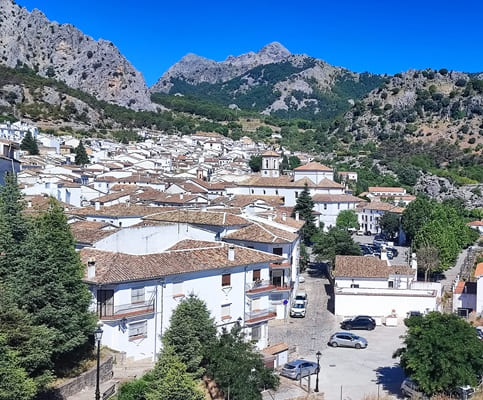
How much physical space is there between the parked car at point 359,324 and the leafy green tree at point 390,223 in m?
33.4

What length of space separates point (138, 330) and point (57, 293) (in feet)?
17.3

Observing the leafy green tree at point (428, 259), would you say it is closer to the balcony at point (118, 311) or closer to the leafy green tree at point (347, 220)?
the leafy green tree at point (347, 220)

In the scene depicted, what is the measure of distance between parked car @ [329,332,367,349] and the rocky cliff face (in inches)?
5390

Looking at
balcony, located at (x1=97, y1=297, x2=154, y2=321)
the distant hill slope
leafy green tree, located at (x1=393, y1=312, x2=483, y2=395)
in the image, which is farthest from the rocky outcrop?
balcony, located at (x1=97, y1=297, x2=154, y2=321)

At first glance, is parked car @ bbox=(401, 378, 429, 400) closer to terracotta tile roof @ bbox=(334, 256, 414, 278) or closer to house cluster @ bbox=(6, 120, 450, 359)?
house cluster @ bbox=(6, 120, 450, 359)

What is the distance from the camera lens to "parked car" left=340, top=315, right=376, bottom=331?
102ft

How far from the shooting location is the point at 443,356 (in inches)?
768

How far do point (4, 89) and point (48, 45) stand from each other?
191 feet

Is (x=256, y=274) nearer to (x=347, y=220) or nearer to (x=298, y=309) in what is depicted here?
(x=298, y=309)

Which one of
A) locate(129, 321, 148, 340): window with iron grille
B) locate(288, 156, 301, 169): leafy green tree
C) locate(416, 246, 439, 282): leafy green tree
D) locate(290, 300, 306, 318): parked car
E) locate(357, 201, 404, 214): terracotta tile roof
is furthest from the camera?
locate(288, 156, 301, 169): leafy green tree

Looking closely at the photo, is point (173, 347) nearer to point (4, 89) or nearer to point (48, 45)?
point (4, 89)

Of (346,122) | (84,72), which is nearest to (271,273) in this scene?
(346,122)

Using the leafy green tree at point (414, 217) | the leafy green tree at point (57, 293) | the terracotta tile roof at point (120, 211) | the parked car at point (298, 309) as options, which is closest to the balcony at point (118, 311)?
the leafy green tree at point (57, 293)

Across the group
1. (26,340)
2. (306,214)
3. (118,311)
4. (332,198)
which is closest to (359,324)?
(118,311)
